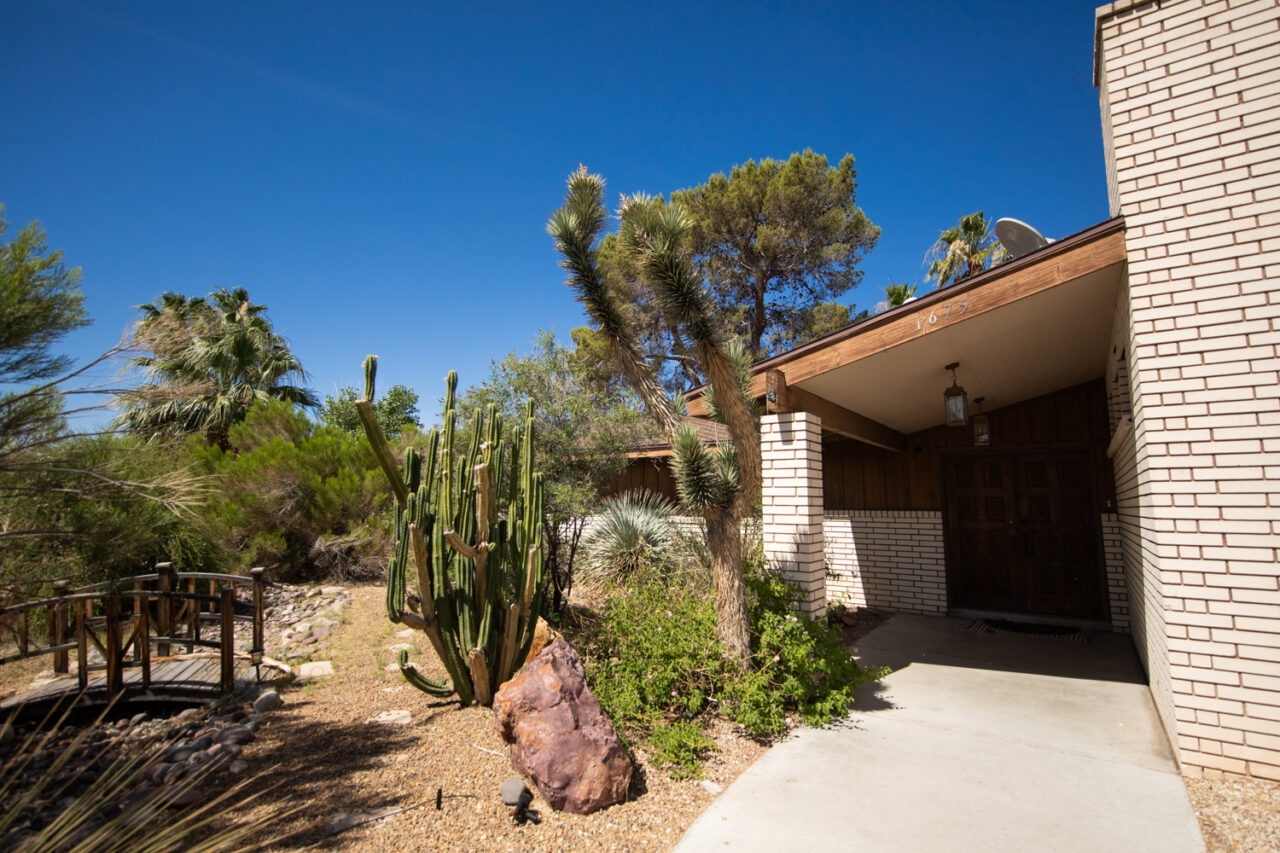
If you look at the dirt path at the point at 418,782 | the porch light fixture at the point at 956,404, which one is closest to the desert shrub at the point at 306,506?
the dirt path at the point at 418,782

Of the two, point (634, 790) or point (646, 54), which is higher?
point (646, 54)

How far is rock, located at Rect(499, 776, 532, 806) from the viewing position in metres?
3.17

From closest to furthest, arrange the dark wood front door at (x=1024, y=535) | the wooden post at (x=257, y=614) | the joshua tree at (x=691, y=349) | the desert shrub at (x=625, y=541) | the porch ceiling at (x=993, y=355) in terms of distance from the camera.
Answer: the joshua tree at (x=691, y=349)
the porch ceiling at (x=993, y=355)
the wooden post at (x=257, y=614)
the dark wood front door at (x=1024, y=535)
the desert shrub at (x=625, y=541)

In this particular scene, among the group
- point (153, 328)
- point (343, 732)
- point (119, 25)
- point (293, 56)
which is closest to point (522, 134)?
point (293, 56)

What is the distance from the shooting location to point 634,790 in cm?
349

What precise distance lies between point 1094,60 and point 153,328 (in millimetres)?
6458

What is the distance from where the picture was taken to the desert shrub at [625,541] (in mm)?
8164

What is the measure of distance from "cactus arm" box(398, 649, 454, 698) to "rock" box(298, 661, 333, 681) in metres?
1.57

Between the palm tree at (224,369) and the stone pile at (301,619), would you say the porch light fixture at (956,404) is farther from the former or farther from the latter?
the stone pile at (301,619)

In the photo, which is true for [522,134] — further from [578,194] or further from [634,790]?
[634,790]

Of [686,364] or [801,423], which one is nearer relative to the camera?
[801,423]

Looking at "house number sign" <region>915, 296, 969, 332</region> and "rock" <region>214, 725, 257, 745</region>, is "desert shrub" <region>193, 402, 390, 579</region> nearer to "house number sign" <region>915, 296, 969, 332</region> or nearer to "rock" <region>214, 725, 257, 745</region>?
"rock" <region>214, 725, 257, 745</region>

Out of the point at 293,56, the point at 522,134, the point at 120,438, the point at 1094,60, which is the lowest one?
the point at 120,438

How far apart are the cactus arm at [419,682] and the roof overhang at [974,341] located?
9.97 feet
